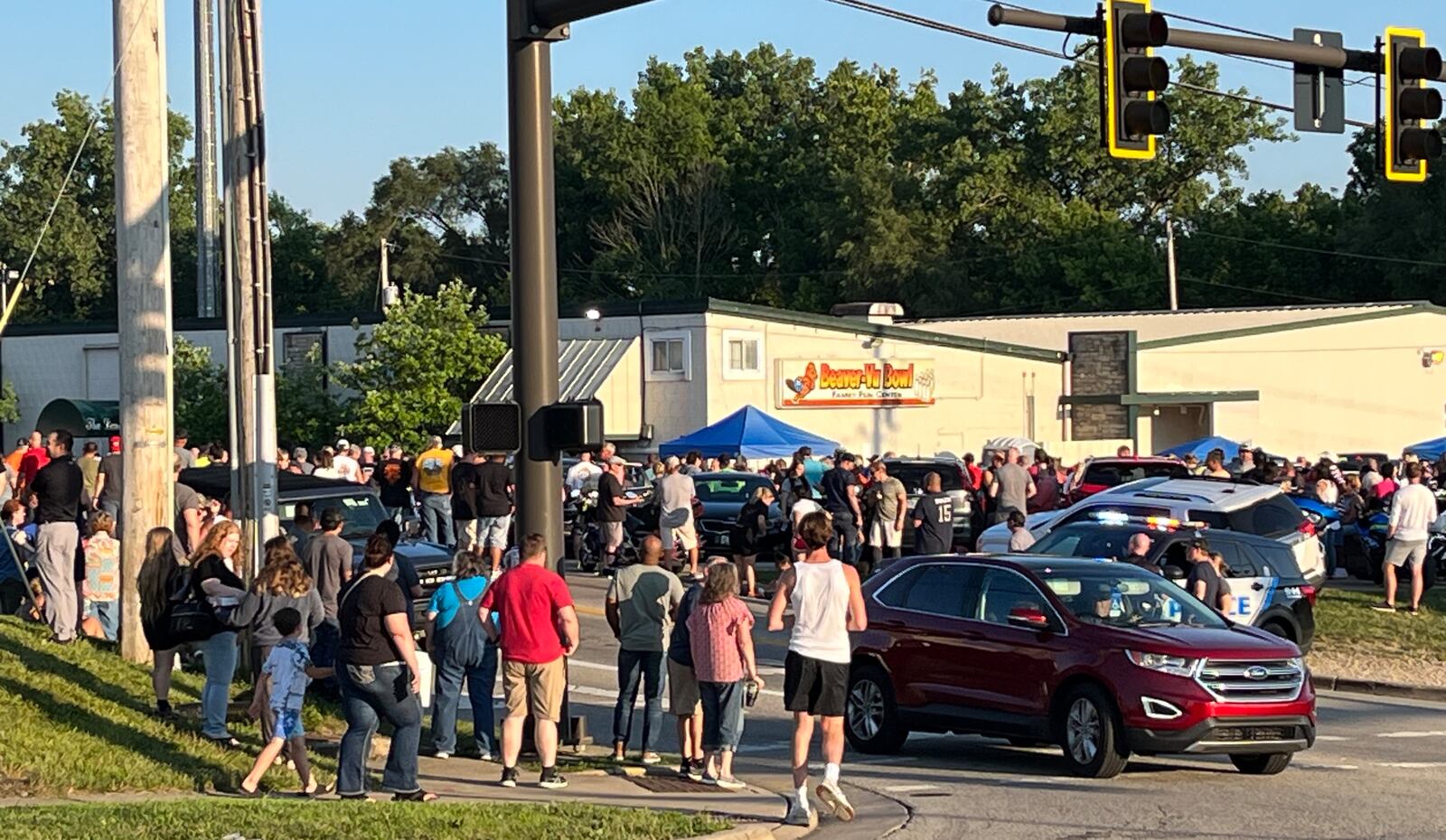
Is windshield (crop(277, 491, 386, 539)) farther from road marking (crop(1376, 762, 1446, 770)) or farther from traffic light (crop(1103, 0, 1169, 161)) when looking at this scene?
road marking (crop(1376, 762, 1446, 770))

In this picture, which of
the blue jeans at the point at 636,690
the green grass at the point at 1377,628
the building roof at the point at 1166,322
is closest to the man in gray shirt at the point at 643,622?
the blue jeans at the point at 636,690

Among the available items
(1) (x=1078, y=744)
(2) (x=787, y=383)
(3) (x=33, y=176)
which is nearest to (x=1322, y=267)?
(2) (x=787, y=383)

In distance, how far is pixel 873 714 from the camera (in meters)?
16.5

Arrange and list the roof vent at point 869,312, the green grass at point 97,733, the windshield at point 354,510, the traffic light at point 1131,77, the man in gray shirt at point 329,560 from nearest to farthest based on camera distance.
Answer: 1. the green grass at point 97,733
2. the traffic light at point 1131,77
3. the man in gray shirt at point 329,560
4. the windshield at point 354,510
5. the roof vent at point 869,312

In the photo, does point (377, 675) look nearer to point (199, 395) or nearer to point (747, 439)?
point (747, 439)

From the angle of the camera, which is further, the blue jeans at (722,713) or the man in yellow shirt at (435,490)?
the man in yellow shirt at (435,490)

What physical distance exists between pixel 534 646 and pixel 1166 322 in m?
50.0

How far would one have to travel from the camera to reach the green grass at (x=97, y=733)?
13133 millimetres

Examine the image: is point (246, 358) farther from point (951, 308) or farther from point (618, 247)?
point (618, 247)

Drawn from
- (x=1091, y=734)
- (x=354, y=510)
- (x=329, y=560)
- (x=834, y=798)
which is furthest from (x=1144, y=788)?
(x=354, y=510)

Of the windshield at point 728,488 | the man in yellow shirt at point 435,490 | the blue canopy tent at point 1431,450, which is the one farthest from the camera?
the blue canopy tent at point 1431,450

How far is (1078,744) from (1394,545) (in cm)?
1235

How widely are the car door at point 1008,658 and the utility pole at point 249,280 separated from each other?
566 centimetres

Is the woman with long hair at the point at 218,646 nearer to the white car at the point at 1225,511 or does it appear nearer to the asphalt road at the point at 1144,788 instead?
the asphalt road at the point at 1144,788
